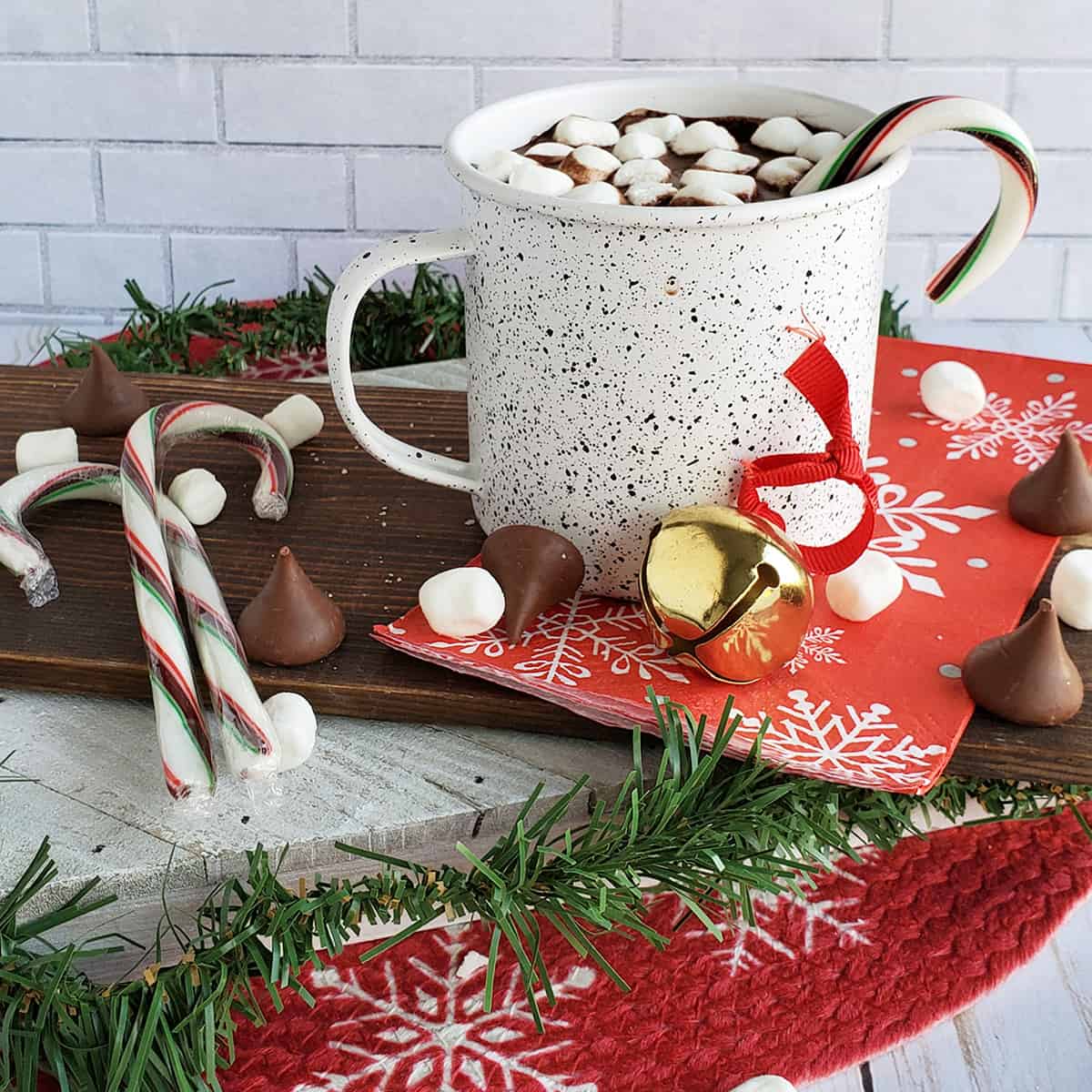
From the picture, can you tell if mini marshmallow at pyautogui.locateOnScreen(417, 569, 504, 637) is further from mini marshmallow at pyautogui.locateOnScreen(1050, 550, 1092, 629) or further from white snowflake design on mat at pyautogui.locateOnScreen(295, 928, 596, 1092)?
mini marshmallow at pyautogui.locateOnScreen(1050, 550, 1092, 629)

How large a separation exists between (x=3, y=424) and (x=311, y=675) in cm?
32

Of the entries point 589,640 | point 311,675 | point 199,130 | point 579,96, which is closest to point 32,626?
point 311,675

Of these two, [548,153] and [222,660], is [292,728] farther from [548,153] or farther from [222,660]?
[548,153]

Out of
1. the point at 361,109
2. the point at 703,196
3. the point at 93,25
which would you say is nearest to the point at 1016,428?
the point at 703,196

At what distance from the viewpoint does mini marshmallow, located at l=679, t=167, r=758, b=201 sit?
583 mm

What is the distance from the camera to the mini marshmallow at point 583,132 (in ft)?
2.09

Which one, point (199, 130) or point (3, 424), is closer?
point (3, 424)

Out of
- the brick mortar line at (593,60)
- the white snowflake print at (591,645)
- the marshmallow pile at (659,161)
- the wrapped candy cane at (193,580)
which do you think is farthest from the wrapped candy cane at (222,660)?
the brick mortar line at (593,60)

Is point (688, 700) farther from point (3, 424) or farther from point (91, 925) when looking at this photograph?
Answer: point (3, 424)

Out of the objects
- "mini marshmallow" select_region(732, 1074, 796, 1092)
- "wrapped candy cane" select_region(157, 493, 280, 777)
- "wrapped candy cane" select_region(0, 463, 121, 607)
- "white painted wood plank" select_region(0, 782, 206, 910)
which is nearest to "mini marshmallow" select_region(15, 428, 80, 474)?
"wrapped candy cane" select_region(0, 463, 121, 607)

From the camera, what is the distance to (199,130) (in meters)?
1.29

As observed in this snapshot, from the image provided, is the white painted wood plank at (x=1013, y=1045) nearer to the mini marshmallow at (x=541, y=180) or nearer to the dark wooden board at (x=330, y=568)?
the dark wooden board at (x=330, y=568)

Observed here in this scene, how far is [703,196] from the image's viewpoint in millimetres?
574

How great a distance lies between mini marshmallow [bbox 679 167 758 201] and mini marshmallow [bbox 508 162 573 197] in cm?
5
